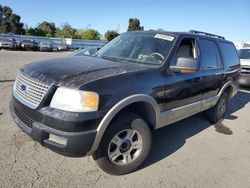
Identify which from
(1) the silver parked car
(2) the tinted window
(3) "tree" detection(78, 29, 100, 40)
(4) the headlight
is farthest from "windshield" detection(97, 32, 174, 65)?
(3) "tree" detection(78, 29, 100, 40)

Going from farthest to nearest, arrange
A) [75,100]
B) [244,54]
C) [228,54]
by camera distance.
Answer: [244,54]
[228,54]
[75,100]

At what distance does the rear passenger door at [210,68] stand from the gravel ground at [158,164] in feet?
3.04

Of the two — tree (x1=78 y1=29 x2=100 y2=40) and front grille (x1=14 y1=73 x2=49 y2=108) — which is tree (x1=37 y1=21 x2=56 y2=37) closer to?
tree (x1=78 y1=29 x2=100 y2=40)

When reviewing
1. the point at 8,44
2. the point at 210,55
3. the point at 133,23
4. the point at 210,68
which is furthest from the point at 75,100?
the point at 133,23

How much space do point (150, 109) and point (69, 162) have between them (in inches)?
53.9

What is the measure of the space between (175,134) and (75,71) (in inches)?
102

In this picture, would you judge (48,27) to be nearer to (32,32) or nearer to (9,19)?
(32,32)

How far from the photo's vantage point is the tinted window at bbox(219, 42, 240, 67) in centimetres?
517

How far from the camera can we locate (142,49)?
3.87 meters

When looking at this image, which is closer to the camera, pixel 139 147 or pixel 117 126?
pixel 117 126

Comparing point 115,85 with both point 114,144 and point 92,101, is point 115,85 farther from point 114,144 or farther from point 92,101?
point 114,144

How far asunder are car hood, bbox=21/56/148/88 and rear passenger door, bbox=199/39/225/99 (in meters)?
1.56

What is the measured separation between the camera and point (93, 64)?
10.7 feet

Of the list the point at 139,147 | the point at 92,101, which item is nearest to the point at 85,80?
the point at 92,101
